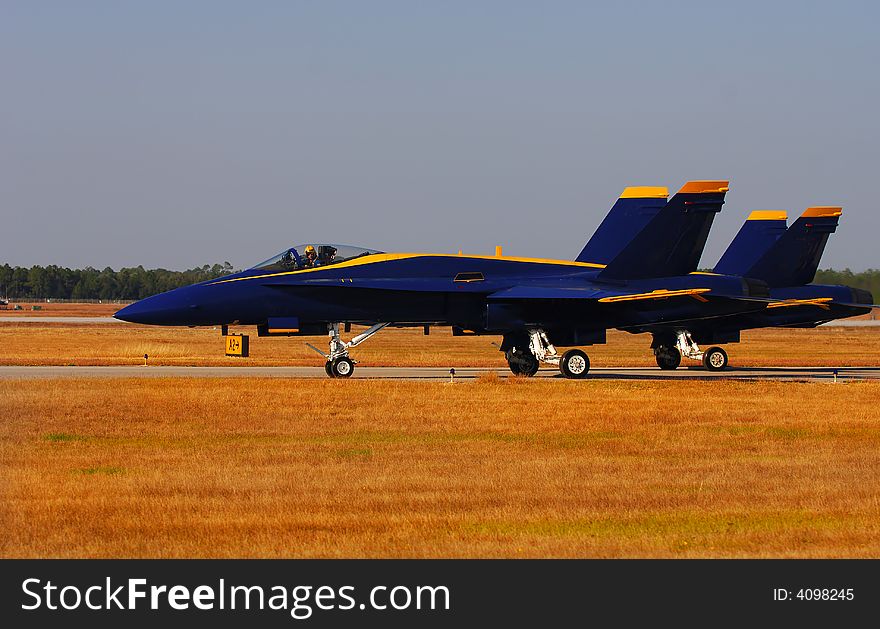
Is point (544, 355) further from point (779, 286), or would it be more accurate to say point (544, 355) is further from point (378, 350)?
point (378, 350)

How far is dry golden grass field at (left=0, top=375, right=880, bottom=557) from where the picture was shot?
33.0 ft

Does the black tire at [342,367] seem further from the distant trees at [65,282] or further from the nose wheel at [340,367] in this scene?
the distant trees at [65,282]

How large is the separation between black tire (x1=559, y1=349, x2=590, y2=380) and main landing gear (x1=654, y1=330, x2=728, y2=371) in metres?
6.20

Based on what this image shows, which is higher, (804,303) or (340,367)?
(804,303)

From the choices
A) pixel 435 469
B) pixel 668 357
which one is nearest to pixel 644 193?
pixel 668 357

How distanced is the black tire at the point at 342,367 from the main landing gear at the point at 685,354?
10285 millimetres

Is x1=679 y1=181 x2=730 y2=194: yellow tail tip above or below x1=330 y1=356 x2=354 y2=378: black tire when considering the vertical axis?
above

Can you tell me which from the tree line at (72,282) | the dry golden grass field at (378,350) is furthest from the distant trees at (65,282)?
the dry golden grass field at (378,350)

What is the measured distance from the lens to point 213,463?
14.1 m

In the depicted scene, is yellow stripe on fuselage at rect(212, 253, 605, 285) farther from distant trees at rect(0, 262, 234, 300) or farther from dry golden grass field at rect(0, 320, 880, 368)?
distant trees at rect(0, 262, 234, 300)

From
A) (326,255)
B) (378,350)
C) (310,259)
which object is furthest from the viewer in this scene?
(378,350)

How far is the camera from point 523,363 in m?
29.8

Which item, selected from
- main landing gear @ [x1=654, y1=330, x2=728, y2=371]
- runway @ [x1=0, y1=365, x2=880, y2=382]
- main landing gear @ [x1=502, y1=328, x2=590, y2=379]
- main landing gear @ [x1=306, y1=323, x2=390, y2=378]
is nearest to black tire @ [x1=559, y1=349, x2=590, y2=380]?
main landing gear @ [x1=502, y1=328, x2=590, y2=379]

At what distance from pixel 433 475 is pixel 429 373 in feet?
61.6
